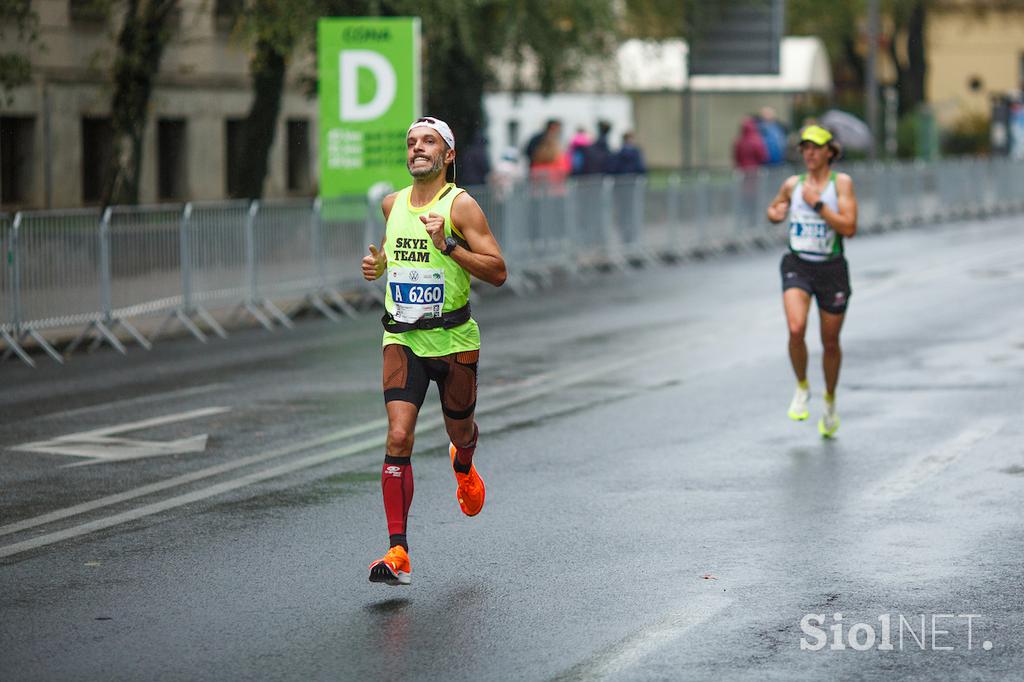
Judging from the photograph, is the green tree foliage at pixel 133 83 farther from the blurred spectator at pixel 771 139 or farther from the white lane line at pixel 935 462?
the white lane line at pixel 935 462

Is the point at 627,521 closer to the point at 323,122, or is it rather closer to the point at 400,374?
the point at 400,374

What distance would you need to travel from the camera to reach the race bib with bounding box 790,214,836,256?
38.6 ft

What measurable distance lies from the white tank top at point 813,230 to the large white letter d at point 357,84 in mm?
10060

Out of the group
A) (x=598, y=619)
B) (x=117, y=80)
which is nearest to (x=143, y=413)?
(x=598, y=619)

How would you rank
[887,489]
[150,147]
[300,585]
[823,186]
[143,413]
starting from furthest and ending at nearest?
[150,147]
[143,413]
[823,186]
[887,489]
[300,585]

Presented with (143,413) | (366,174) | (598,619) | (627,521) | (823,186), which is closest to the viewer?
(598,619)

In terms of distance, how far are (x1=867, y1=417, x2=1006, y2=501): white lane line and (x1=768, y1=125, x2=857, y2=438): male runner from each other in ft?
2.87

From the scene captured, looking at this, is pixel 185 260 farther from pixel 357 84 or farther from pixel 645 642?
pixel 645 642

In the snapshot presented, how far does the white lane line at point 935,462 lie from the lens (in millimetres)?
9578

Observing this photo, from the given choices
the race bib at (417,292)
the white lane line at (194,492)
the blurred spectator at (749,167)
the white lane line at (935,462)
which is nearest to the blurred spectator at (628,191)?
the blurred spectator at (749,167)

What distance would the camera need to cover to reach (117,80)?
79.6ft

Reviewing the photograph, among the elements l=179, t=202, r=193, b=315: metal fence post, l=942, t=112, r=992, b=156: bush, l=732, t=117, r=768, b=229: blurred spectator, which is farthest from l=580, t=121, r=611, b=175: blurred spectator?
l=942, t=112, r=992, b=156: bush

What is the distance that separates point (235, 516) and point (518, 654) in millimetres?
2865

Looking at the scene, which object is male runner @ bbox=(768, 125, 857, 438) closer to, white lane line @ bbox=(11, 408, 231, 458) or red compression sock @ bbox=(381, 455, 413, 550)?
white lane line @ bbox=(11, 408, 231, 458)
